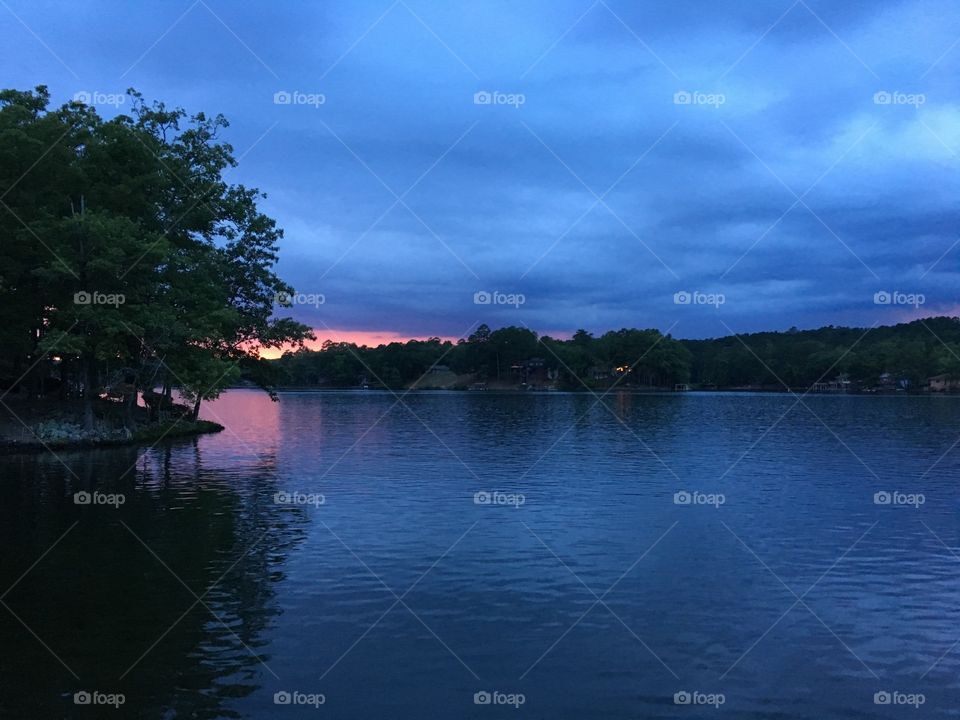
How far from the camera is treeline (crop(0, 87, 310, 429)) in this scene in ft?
147

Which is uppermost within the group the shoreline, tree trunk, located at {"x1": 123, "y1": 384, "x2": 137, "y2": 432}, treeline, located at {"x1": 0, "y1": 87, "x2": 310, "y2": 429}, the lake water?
treeline, located at {"x1": 0, "y1": 87, "x2": 310, "y2": 429}

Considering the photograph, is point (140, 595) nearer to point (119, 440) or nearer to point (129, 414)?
point (119, 440)

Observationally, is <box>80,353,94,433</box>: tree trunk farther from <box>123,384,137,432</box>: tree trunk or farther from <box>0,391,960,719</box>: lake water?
<box>0,391,960,719</box>: lake water

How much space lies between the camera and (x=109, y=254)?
145 ft

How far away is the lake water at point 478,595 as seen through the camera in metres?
11.9

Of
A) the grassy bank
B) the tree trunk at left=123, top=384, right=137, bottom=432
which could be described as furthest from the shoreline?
the tree trunk at left=123, top=384, right=137, bottom=432

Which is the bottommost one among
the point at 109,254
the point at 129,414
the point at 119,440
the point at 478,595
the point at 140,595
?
the point at 478,595

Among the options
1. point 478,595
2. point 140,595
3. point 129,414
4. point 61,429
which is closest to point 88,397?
point 61,429

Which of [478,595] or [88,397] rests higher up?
[88,397]

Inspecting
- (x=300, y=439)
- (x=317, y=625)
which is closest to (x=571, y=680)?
(x=317, y=625)

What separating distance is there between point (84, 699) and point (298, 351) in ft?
189

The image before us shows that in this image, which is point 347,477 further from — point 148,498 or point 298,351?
point 298,351

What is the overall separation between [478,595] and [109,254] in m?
37.5

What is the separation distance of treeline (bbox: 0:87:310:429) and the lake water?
43.9 ft
